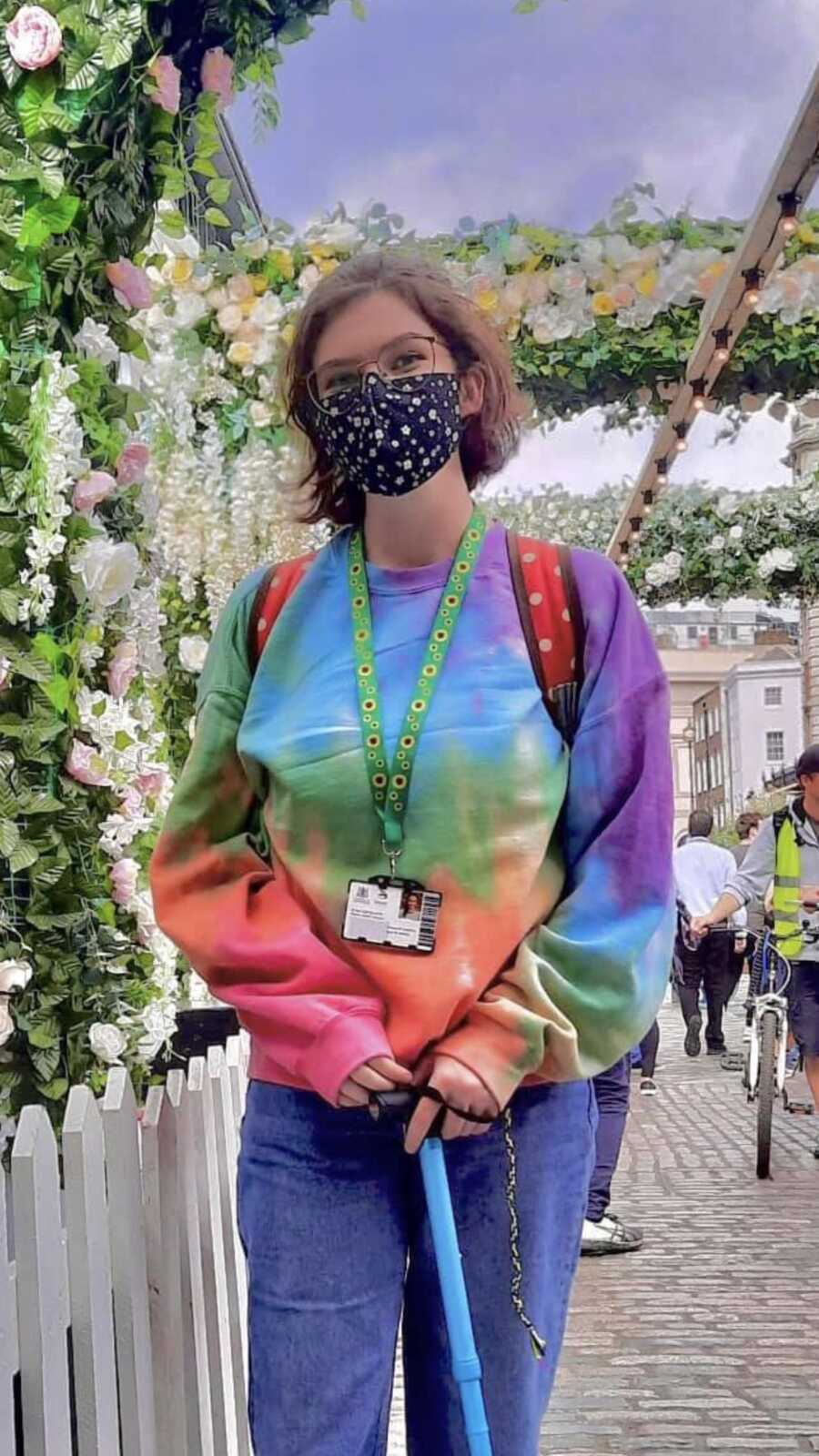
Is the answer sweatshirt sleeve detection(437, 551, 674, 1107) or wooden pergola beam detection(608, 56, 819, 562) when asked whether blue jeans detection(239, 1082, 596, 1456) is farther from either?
wooden pergola beam detection(608, 56, 819, 562)

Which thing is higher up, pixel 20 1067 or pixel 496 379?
pixel 496 379

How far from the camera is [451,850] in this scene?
1.77 metres

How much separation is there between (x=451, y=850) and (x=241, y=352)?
193 inches

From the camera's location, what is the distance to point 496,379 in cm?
208

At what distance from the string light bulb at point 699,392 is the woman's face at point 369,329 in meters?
6.47

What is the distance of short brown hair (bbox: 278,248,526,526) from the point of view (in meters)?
1.98

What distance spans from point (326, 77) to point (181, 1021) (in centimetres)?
337

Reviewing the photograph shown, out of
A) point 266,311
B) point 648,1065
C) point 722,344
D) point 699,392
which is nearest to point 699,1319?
point 266,311

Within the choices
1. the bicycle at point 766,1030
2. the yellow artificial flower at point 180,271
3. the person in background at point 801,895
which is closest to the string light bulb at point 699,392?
the person in background at point 801,895

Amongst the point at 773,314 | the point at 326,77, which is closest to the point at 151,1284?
the point at 326,77

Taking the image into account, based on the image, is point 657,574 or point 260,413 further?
point 657,574

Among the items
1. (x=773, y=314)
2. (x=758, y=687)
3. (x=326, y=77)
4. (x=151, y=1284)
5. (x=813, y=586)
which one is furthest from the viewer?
(x=758, y=687)

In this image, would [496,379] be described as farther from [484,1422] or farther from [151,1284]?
[151,1284]

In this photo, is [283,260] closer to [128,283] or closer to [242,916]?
[128,283]
